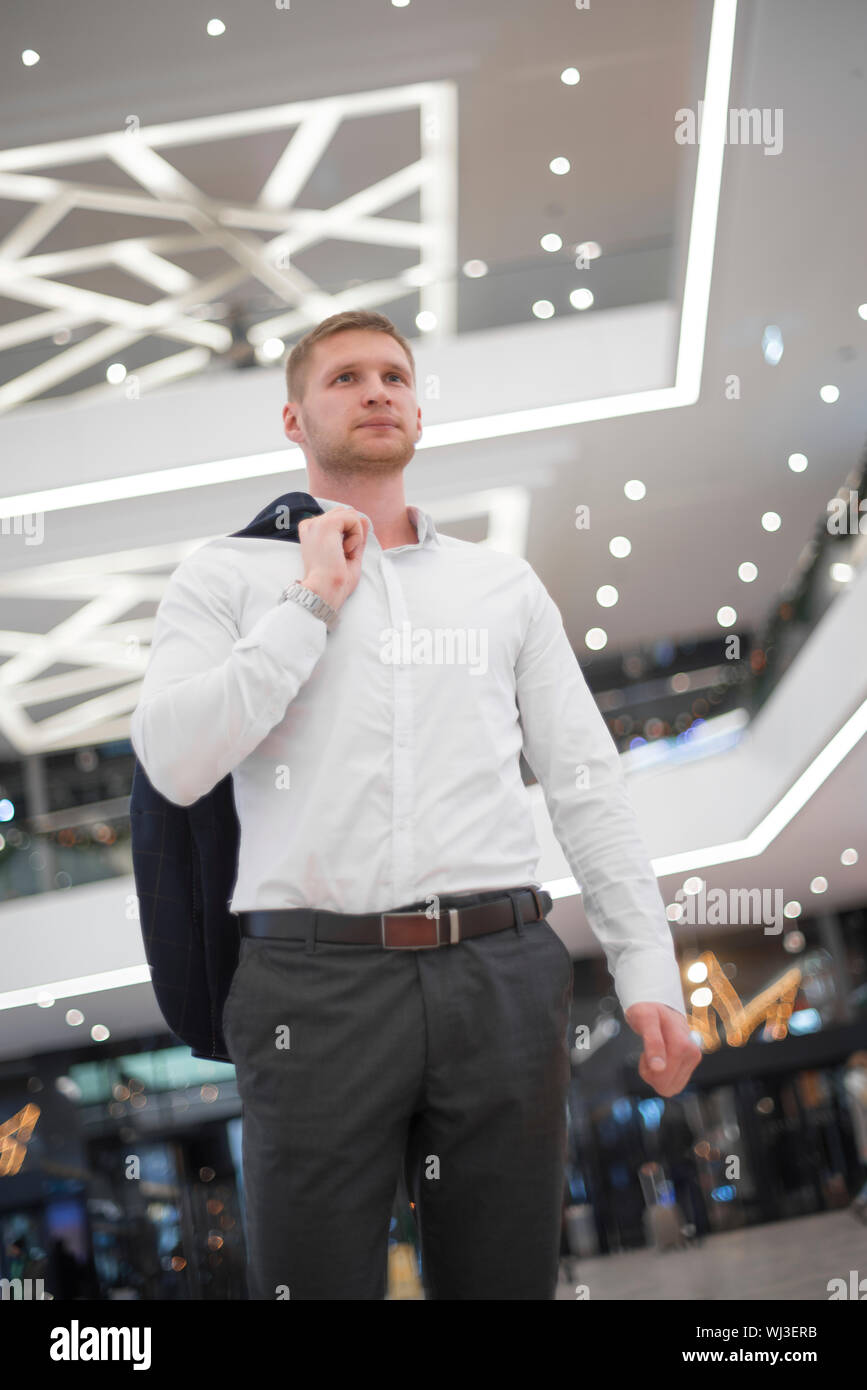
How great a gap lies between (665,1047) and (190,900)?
568 mm

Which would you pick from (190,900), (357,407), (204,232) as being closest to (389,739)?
(190,900)

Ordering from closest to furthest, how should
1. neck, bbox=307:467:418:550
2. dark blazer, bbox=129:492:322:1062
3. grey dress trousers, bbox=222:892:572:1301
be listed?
grey dress trousers, bbox=222:892:572:1301 → dark blazer, bbox=129:492:322:1062 → neck, bbox=307:467:418:550

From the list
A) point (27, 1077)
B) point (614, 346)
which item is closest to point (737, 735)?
point (614, 346)

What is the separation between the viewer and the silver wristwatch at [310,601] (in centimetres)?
125

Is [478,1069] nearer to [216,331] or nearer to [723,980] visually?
[216,331]

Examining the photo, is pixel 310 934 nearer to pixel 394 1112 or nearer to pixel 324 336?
pixel 394 1112

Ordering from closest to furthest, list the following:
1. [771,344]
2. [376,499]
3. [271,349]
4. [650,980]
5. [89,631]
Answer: [650,980] < [376,499] < [271,349] < [771,344] < [89,631]

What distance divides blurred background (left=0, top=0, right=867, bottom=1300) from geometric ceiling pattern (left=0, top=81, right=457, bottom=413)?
0.09 feet

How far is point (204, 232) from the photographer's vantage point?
28.2ft

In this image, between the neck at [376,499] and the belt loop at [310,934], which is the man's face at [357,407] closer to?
the neck at [376,499]

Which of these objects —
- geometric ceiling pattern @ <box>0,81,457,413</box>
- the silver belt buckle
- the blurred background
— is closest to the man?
the silver belt buckle

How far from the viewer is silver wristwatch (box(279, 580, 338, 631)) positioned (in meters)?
1.25

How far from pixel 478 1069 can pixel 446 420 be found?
22.8ft

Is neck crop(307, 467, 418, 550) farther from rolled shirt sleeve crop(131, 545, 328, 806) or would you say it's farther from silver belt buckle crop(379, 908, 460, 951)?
silver belt buckle crop(379, 908, 460, 951)
